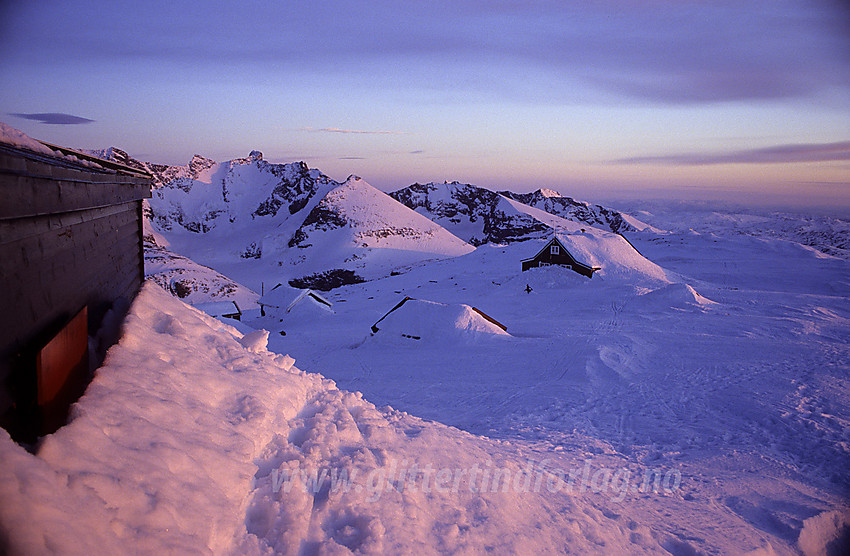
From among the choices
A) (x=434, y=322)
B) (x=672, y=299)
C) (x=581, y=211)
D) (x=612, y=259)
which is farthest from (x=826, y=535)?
(x=581, y=211)

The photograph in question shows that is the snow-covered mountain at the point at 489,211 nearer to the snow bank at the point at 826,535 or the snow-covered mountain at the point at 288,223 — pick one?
the snow-covered mountain at the point at 288,223

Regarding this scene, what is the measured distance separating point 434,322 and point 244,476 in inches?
699

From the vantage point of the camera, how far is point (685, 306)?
84.8 feet

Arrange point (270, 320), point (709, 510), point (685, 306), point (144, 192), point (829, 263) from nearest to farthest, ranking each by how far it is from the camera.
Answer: point (709, 510)
point (144, 192)
point (685, 306)
point (270, 320)
point (829, 263)

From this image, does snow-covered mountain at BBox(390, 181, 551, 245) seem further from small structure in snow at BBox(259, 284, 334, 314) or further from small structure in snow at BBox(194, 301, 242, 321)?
small structure in snow at BBox(194, 301, 242, 321)

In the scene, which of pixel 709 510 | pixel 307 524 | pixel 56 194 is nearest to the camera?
pixel 56 194

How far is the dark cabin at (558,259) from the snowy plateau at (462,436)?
363 inches

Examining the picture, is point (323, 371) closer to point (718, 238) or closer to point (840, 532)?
point (840, 532)

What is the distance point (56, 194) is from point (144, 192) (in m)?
3.93

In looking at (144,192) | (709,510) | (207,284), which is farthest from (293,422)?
(207,284)

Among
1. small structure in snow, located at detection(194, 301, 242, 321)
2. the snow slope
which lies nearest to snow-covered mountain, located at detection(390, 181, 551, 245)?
small structure in snow, located at detection(194, 301, 242, 321)

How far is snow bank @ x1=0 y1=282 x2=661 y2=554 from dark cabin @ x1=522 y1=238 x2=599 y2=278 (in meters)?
35.5

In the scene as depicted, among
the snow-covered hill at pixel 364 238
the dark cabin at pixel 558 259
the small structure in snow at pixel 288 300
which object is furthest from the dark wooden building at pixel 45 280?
the snow-covered hill at pixel 364 238

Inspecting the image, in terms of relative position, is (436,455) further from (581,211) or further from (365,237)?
(581,211)
